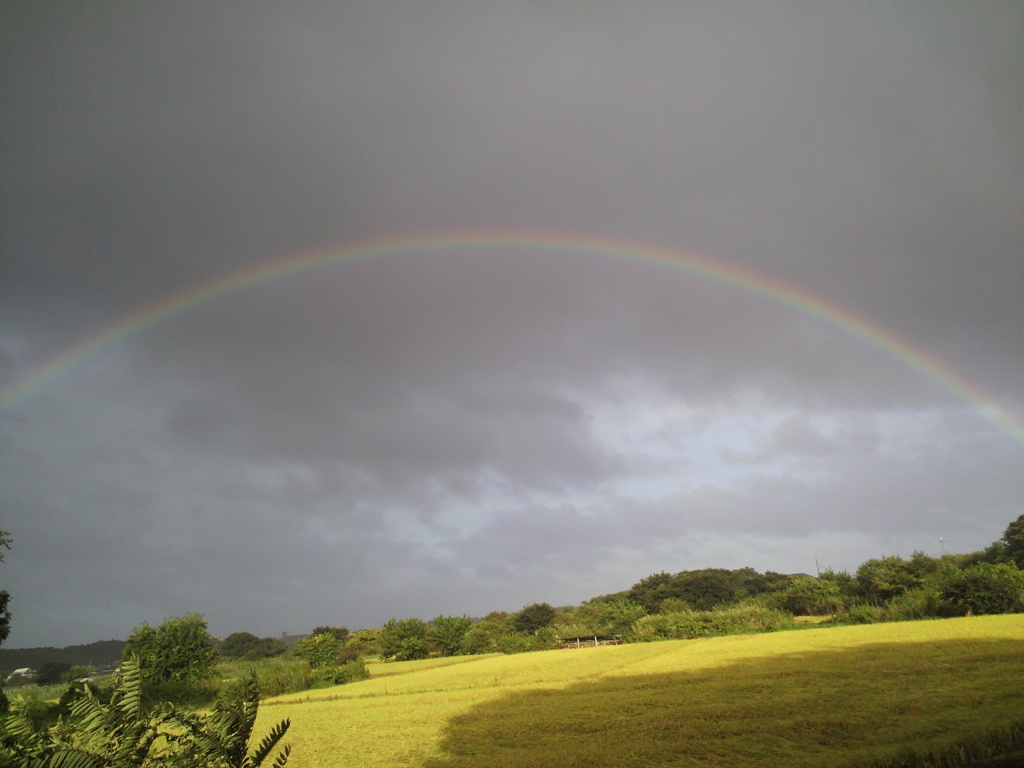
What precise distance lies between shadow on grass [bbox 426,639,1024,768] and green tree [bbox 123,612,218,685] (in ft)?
83.7

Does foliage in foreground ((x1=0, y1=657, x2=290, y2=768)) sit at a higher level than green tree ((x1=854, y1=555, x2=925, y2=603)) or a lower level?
higher

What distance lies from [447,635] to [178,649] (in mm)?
33501

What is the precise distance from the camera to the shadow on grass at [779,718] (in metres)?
10.2

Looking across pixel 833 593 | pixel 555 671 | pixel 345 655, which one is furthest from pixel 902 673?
pixel 833 593

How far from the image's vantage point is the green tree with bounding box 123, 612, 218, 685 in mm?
35438

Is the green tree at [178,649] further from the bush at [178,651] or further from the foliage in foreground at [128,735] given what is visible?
the foliage in foreground at [128,735]

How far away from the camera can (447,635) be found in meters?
64.3

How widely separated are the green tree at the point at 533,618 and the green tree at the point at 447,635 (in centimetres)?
1979

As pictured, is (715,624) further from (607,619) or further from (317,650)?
(317,650)

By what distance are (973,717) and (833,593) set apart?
6388 centimetres

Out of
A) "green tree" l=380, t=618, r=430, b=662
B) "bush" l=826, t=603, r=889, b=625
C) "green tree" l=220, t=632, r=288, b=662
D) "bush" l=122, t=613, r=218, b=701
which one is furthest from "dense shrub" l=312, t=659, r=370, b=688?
"green tree" l=220, t=632, r=288, b=662

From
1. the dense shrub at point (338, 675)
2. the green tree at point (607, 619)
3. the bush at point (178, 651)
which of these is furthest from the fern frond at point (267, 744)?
the green tree at point (607, 619)

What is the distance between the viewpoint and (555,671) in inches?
1230

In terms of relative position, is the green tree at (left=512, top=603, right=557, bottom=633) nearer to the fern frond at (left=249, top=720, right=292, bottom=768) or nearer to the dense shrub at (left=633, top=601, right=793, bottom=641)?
the dense shrub at (left=633, top=601, right=793, bottom=641)
